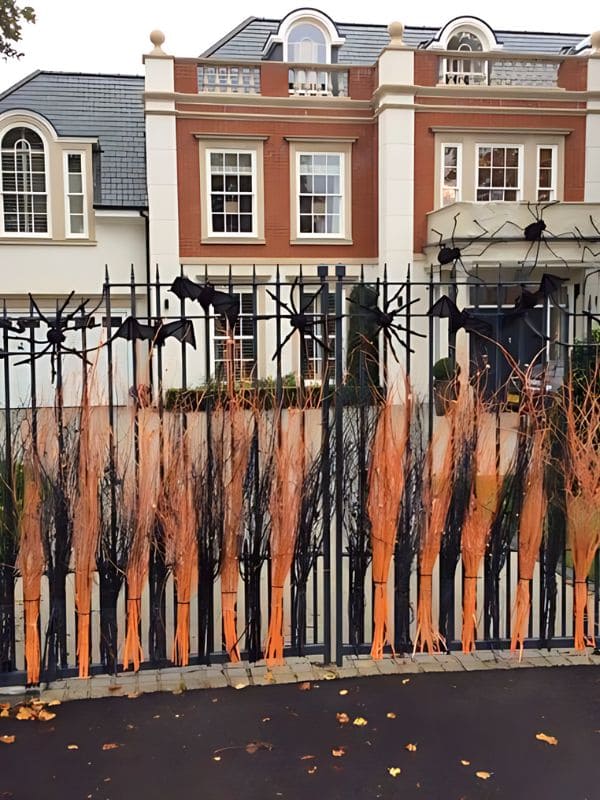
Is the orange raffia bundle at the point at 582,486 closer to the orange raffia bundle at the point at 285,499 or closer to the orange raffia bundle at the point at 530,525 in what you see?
the orange raffia bundle at the point at 530,525

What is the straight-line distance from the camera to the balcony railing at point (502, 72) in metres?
18.7

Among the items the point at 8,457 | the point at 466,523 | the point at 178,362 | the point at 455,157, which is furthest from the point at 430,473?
the point at 455,157

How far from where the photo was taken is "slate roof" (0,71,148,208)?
18734mm

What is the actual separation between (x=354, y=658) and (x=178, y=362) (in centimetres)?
1339

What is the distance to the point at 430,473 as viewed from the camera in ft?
14.0

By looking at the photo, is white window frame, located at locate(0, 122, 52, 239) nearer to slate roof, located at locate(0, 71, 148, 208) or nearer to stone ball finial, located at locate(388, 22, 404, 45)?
slate roof, located at locate(0, 71, 148, 208)

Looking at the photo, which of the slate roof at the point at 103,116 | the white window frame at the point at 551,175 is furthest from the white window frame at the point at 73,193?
the white window frame at the point at 551,175

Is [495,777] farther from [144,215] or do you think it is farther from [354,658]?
[144,215]

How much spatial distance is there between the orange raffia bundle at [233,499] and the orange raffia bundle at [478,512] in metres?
1.28

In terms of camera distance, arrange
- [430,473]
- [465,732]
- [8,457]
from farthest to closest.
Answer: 1. [430,473]
2. [8,457]
3. [465,732]

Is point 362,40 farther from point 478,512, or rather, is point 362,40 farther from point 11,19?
point 478,512

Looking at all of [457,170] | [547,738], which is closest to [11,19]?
[547,738]

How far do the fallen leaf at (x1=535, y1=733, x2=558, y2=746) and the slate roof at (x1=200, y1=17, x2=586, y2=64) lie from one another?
18547 mm

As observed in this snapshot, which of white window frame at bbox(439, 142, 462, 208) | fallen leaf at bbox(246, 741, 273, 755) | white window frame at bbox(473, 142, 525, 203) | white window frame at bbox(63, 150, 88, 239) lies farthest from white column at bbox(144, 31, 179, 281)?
fallen leaf at bbox(246, 741, 273, 755)
